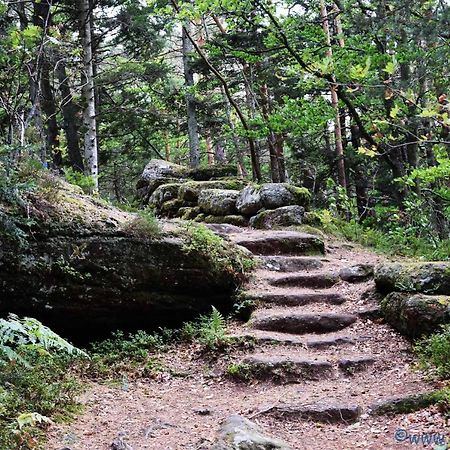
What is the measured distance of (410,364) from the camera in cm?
543

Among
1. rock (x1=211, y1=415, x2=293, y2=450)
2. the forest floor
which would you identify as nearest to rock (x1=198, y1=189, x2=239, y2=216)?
the forest floor

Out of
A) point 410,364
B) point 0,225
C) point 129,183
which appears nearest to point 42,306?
point 0,225

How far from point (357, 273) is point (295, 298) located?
146cm

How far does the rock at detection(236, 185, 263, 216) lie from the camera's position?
1153cm

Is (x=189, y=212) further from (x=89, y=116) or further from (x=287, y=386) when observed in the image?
(x=287, y=386)

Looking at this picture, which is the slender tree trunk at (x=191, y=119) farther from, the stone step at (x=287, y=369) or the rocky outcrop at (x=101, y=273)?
the stone step at (x=287, y=369)

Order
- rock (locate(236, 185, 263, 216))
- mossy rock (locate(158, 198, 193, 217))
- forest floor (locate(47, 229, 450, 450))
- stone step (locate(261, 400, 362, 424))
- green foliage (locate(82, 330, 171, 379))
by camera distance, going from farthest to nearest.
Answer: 1. mossy rock (locate(158, 198, 193, 217))
2. rock (locate(236, 185, 263, 216))
3. green foliage (locate(82, 330, 171, 379))
4. stone step (locate(261, 400, 362, 424))
5. forest floor (locate(47, 229, 450, 450))

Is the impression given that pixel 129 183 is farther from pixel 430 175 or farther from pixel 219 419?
pixel 219 419

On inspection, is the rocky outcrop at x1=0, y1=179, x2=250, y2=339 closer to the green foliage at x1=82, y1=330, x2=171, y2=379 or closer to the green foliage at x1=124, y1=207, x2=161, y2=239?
the green foliage at x1=124, y1=207, x2=161, y2=239

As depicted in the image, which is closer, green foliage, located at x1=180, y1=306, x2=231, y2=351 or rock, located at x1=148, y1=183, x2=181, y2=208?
green foliage, located at x1=180, y1=306, x2=231, y2=351

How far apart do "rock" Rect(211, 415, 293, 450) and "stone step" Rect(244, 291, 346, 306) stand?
3.19m

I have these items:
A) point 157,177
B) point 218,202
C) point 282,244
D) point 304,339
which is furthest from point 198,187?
point 304,339

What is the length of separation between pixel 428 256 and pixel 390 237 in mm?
1966

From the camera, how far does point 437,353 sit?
5.00m
